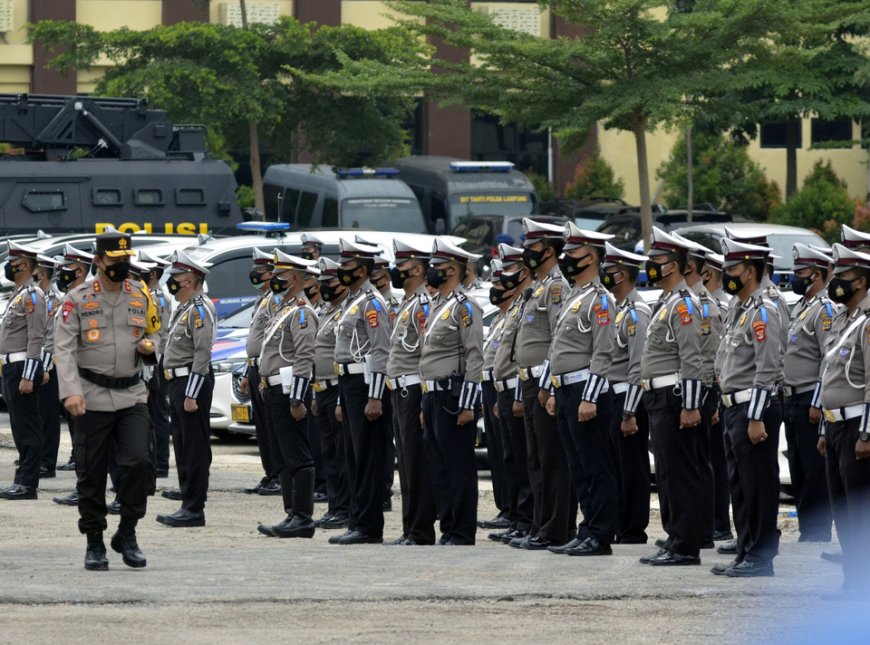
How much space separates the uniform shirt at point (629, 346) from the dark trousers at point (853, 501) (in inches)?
75.7

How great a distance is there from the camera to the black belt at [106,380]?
10.0 m

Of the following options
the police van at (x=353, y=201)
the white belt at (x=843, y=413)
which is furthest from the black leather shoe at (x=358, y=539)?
the police van at (x=353, y=201)

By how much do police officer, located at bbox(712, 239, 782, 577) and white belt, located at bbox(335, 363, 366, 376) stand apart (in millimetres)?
2907

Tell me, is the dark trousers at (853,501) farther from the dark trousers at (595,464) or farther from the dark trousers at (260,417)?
the dark trousers at (260,417)

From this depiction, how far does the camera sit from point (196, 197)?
83.8 ft

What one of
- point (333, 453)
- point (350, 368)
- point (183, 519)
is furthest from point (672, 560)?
point (183, 519)

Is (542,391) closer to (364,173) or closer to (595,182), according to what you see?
(364,173)

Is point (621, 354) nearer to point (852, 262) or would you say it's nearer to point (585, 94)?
point (852, 262)

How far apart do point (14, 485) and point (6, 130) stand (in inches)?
522

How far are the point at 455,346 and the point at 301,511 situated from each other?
1.58 m

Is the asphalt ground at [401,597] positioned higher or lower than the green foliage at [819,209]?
lower

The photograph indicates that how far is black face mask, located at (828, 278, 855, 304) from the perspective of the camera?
9.34 m

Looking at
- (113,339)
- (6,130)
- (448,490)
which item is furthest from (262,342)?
(6,130)

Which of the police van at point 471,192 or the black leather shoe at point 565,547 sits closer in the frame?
the black leather shoe at point 565,547
